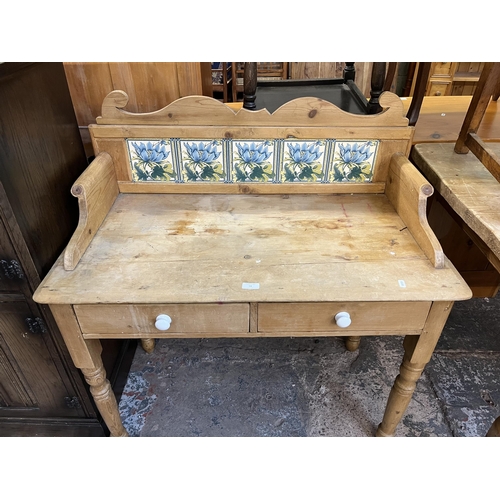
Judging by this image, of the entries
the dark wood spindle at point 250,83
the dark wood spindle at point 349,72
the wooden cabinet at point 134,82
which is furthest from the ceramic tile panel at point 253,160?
the dark wood spindle at point 349,72

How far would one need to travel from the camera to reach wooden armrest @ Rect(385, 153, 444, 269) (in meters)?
1.02

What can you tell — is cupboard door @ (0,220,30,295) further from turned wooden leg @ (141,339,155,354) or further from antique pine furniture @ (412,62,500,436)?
antique pine furniture @ (412,62,500,436)

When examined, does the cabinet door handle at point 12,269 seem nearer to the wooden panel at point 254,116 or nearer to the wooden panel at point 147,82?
the wooden panel at point 254,116

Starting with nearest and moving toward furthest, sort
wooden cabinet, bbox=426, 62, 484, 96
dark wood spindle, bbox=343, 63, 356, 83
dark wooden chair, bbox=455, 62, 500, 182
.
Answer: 1. dark wooden chair, bbox=455, 62, 500, 182
2. dark wood spindle, bbox=343, 63, 356, 83
3. wooden cabinet, bbox=426, 62, 484, 96

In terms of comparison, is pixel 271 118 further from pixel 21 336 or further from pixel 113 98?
pixel 21 336

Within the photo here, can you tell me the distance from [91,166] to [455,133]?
136cm

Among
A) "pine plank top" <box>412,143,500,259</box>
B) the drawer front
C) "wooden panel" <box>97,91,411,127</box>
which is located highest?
"wooden panel" <box>97,91,411,127</box>

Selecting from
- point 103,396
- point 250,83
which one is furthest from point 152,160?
point 103,396

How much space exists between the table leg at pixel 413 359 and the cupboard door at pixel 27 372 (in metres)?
1.00

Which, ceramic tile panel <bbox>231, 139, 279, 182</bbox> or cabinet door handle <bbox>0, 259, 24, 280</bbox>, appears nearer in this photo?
cabinet door handle <bbox>0, 259, 24, 280</bbox>

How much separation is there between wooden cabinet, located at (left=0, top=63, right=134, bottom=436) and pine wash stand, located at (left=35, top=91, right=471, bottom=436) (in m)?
0.10

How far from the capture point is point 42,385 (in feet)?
4.13

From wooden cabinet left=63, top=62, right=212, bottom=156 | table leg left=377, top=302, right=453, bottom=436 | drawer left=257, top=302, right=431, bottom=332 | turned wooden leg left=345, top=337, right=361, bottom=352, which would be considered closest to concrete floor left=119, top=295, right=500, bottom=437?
turned wooden leg left=345, top=337, right=361, bottom=352

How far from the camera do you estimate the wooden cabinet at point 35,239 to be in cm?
95
